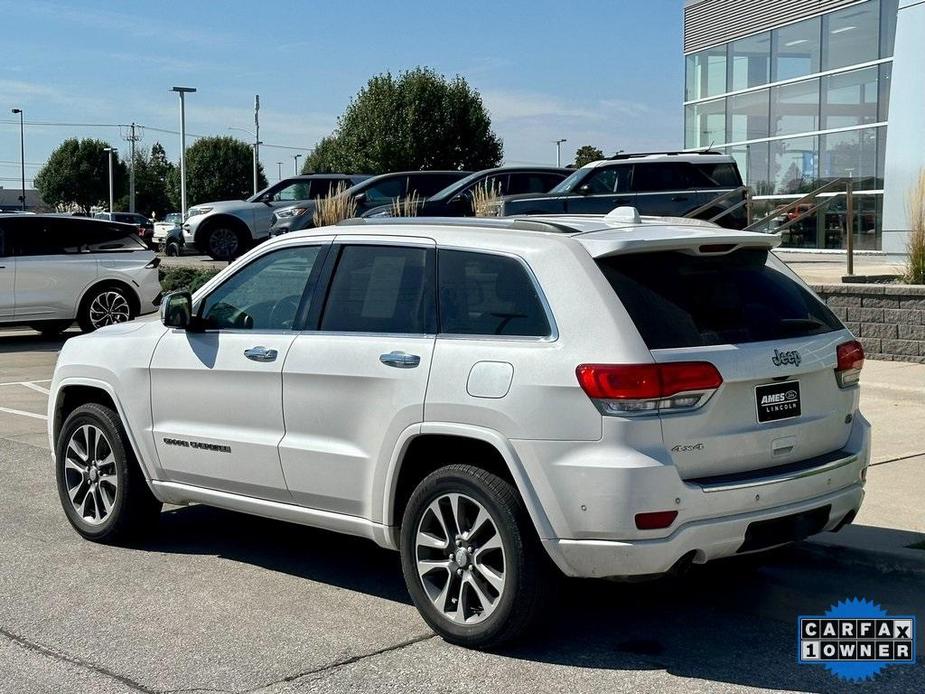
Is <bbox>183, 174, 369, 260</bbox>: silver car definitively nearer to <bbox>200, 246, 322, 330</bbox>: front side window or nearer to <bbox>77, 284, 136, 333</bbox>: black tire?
<bbox>77, 284, 136, 333</bbox>: black tire

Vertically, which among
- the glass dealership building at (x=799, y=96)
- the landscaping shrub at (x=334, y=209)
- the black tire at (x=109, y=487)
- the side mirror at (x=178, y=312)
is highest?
the glass dealership building at (x=799, y=96)

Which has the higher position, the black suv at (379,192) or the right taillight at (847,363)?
the black suv at (379,192)

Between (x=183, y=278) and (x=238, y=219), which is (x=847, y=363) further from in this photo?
(x=238, y=219)

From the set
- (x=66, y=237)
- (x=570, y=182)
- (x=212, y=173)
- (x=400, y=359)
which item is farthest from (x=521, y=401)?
(x=212, y=173)

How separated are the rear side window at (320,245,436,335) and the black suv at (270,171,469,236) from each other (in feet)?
53.8

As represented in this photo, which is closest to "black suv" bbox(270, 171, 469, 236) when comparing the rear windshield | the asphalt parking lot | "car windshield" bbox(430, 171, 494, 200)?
"car windshield" bbox(430, 171, 494, 200)

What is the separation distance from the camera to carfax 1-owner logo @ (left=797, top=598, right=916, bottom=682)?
16.3 feet

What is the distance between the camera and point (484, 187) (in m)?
20.8

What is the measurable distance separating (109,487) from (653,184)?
14.8 metres

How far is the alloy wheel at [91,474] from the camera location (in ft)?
22.3

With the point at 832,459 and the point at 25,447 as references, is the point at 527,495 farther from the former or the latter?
the point at 25,447

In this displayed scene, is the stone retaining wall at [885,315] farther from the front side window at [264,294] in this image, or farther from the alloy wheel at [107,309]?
the alloy wheel at [107,309]

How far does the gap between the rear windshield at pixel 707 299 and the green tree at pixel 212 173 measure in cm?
9879

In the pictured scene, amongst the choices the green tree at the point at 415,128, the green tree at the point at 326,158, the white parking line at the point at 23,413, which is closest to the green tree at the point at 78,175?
the green tree at the point at 326,158
